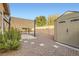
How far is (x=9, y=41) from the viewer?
21.9 ft

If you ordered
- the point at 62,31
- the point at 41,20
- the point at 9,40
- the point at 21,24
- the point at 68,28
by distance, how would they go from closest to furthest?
the point at 9,40
the point at 41,20
the point at 21,24
the point at 68,28
the point at 62,31

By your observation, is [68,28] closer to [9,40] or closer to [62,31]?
[62,31]

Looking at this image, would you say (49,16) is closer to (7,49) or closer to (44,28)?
(44,28)

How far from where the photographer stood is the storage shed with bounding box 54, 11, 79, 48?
8.39 m

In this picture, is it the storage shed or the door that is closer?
the storage shed

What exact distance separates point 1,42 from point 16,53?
0.70 meters

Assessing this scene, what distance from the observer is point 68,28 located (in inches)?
360

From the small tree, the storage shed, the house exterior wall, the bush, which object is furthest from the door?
the bush

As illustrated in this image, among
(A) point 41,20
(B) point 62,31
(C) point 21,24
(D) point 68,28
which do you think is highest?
(A) point 41,20

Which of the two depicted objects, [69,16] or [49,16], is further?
[69,16]

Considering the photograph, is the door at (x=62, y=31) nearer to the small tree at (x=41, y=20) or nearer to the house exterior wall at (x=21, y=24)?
the small tree at (x=41, y=20)

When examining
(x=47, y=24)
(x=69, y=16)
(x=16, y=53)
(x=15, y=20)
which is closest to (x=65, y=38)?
(x=69, y=16)

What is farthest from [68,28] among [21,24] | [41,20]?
[21,24]

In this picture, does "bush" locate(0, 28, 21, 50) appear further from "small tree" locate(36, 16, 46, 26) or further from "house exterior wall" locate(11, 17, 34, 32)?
"small tree" locate(36, 16, 46, 26)
